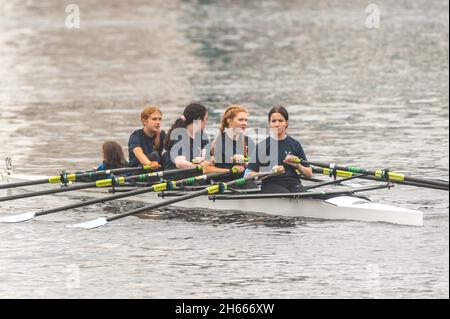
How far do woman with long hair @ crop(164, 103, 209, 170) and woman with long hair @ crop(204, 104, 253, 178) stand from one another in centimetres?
53

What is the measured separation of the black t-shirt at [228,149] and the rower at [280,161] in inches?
24.4

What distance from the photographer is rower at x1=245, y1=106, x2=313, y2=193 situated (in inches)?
747

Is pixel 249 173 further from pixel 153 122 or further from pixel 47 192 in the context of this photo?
pixel 47 192

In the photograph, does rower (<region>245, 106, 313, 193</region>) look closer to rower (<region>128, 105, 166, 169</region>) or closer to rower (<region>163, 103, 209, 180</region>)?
rower (<region>163, 103, 209, 180</region>)

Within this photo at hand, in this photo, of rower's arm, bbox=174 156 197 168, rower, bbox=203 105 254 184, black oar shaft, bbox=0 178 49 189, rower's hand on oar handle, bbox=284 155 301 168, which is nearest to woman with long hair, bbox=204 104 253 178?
rower, bbox=203 105 254 184

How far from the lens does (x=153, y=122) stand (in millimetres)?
20766

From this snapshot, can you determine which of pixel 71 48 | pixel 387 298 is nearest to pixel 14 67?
pixel 71 48

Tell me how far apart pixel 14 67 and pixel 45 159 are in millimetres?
21266

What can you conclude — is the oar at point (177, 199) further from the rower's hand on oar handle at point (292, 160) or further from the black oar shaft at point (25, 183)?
the black oar shaft at point (25, 183)

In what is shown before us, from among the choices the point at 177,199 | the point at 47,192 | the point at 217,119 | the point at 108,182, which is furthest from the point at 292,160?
the point at 217,119

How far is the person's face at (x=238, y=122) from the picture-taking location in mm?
19484

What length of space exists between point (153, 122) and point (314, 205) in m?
3.38

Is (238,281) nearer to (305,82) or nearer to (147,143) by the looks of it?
(147,143)

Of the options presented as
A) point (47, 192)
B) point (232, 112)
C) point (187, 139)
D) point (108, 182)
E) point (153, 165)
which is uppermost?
point (232, 112)
